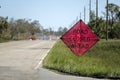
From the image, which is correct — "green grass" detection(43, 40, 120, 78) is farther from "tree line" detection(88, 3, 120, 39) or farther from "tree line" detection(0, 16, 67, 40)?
"tree line" detection(0, 16, 67, 40)

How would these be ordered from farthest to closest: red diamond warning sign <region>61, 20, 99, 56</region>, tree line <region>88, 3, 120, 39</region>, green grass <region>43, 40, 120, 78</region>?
1. tree line <region>88, 3, 120, 39</region>
2. green grass <region>43, 40, 120, 78</region>
3. red diamond warning sign <region>61, 20, 99, 56</region>

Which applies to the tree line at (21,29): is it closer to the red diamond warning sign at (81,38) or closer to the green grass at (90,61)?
the green grass at (90,61)

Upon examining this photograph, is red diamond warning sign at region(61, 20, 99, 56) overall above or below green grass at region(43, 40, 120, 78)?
above

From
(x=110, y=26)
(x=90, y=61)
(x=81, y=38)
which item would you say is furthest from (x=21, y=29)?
(x=81, y=38)

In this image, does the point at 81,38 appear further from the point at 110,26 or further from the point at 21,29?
the point at 21,29

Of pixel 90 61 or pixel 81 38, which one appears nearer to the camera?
pixel 81 38

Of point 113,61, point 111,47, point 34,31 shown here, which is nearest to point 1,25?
point 111,47

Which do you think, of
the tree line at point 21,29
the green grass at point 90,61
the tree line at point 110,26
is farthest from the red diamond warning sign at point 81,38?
the tree line at point 21,29

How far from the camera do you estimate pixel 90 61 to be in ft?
104

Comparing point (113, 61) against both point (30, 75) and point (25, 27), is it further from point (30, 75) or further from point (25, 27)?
point (25, 27)

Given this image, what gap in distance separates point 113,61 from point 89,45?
73.5 feet

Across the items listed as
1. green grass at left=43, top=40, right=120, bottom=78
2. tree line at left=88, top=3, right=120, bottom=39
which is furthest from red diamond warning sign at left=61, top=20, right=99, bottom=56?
tree line at left=88, top=3, right=120, bottom=39

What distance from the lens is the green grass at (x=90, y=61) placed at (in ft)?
59.9

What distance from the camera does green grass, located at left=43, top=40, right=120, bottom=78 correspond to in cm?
1825
